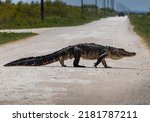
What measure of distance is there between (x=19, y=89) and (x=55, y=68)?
354 cm

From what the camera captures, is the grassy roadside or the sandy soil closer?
the sandy soil

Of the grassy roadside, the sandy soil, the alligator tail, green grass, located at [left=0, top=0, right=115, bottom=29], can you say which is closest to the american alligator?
the alligator tail

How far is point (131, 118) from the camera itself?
7.54 meters

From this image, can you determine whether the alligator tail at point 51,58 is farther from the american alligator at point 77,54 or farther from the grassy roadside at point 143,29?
the grassy roadside at point 143,29

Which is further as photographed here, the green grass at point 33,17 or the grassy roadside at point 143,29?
the green grass at point 33,17

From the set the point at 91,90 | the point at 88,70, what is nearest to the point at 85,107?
the point at 91,90

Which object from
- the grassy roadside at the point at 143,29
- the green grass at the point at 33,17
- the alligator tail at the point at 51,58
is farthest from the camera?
the green grass at the point at 33,17

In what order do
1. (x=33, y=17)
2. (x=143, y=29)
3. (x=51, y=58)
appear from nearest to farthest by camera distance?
(x=51, y=58)
(x=143, y=29)
(x=33, y=17)

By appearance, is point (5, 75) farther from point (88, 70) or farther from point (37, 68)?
point (88, 70)

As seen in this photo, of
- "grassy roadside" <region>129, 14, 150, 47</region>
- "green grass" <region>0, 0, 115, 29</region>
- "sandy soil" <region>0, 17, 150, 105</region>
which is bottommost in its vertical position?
"green grass" <region>0, 0, 115, 29</region>

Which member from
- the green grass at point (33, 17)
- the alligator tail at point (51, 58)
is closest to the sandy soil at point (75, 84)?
the alligator tail at point (51, 58)

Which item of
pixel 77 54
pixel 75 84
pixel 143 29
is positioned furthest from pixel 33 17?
pixel 75 84

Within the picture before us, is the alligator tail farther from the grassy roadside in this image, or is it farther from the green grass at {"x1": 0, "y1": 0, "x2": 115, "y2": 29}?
the green grass at {"x1": 0, "y1": 0, "x2": 115, "y2": 29}

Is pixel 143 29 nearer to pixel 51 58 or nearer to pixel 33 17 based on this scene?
pixel 51 58
